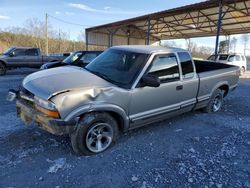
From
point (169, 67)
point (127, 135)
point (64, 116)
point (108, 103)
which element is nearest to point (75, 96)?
point (64, 116)

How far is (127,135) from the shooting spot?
454 cm

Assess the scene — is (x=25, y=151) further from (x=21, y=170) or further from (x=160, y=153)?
(x=160, y=153)

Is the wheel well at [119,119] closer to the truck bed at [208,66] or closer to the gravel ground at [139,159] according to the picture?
the gravel ground at [139,159]

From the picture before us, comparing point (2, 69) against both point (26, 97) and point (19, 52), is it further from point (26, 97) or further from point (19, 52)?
point (26, 97)

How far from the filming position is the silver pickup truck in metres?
3.31

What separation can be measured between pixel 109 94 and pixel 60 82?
811 millimetres

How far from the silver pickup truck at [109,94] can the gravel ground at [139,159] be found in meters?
0.37

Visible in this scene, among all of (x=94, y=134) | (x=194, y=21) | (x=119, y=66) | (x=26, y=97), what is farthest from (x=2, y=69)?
(x=194, y=21)

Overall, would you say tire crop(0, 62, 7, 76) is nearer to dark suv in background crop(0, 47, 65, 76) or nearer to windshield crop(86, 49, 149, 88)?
dark suv in background crop(0, 47, 65, 76)

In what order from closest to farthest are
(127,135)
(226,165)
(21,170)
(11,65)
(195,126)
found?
(21,170) < (226,165) < (127,135) < (195,126) < (11,65)

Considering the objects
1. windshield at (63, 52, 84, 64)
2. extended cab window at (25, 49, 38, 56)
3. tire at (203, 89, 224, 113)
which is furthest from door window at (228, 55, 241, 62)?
extended cab window at (25, 49, 38, 56)

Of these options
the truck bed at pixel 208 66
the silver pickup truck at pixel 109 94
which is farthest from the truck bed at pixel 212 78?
the silver pickup truck at pixel 109 94

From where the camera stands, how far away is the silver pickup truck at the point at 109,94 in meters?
3.31

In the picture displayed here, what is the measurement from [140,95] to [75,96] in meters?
1.23
